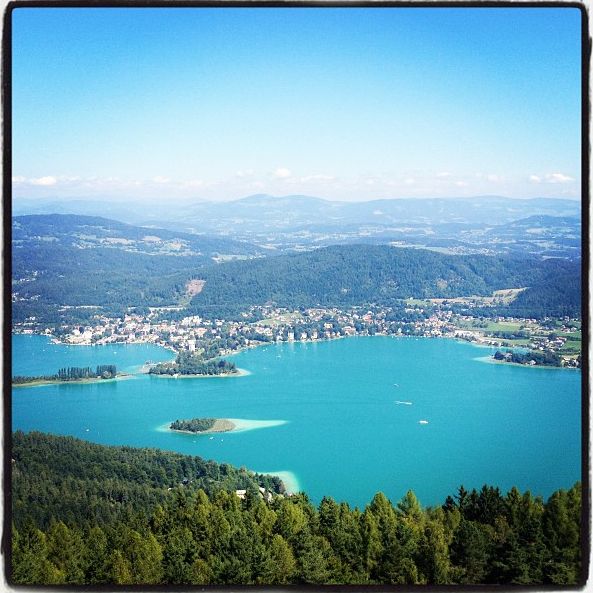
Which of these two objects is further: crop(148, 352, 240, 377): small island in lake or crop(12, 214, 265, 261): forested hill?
crop(148, 352, 240, 377): small island in lake

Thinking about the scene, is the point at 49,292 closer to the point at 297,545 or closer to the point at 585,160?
the point at 297,545

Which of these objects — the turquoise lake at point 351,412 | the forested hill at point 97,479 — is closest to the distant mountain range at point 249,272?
the turquoise lake at point 351,412

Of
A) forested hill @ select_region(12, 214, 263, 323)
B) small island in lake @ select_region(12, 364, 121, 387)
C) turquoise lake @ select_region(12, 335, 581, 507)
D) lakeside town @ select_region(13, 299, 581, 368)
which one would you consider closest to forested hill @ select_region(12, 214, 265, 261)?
forested hill @ select_region(12, 214, 263, 323)

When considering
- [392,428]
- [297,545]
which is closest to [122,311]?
[392,428]

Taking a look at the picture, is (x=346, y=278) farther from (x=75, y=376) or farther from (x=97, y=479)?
(x=97, y=479)

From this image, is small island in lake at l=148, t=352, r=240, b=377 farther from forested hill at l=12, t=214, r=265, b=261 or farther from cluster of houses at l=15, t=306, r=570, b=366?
forested hill at l=12, t=214, r=265, b=261

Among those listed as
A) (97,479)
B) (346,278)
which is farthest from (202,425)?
(97,479)
